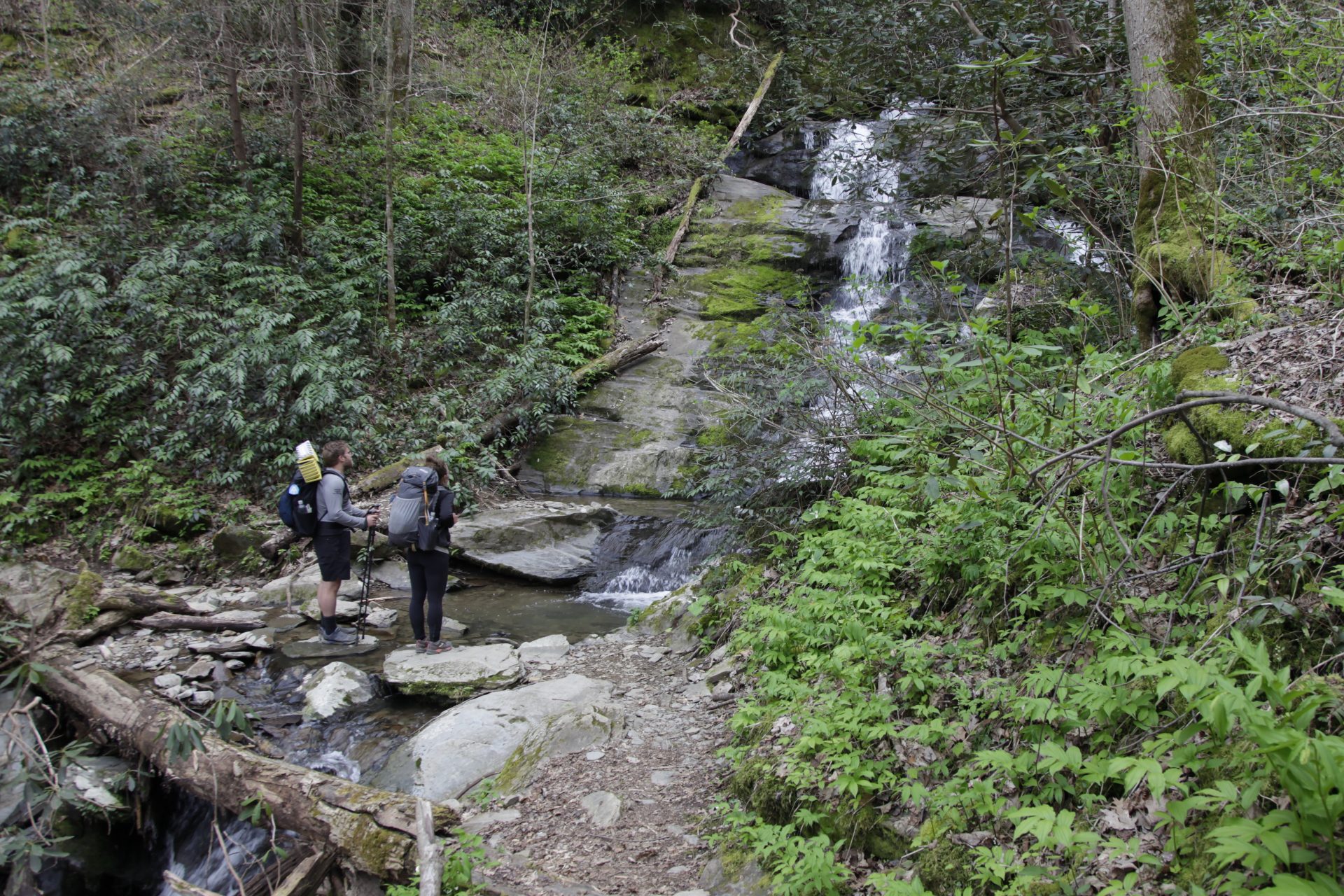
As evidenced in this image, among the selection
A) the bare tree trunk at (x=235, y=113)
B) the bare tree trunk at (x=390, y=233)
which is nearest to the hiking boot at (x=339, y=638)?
the bare tree trunk at (x=390, y=233)

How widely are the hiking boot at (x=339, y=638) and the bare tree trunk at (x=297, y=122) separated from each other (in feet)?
29.2

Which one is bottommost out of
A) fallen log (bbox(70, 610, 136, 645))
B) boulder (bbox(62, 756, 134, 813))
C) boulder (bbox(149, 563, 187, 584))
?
boulder (bbox(149, 563, 187, 584))

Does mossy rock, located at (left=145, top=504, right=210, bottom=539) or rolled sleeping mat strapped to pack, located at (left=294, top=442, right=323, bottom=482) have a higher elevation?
rolled sleeping mat strapped to pack, located at (left=294, top=442, right=323, bottom=482)

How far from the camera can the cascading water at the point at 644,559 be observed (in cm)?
923

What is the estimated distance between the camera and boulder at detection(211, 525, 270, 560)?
9.30 meters

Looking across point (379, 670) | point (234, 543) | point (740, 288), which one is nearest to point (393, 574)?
point (234, 543)

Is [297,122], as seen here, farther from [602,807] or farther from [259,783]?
[602,807]

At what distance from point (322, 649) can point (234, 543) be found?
3.25 metres

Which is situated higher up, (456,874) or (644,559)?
(456,874)

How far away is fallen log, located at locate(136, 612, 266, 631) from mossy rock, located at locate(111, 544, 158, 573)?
77.9 inches

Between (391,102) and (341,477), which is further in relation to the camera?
(391,102)

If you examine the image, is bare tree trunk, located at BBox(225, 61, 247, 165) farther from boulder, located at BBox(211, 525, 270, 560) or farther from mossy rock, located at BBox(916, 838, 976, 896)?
mossy rock, located at BBox(916, 838, 976, 896)

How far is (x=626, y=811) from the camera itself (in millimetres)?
4016

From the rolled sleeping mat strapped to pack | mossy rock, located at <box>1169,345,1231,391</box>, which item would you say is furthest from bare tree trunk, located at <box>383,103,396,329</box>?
mossy rock, located at <box>1169,345,1231,391</box>
